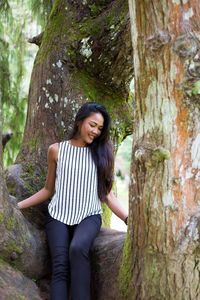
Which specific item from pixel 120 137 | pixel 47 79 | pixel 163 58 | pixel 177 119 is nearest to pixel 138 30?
pixel 163 58

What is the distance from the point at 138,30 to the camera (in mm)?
2305

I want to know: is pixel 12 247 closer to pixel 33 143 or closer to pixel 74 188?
pixel 74 188

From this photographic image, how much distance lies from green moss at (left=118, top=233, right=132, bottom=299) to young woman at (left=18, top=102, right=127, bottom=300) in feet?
0.94

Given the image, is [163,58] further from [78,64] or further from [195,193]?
[78,64]

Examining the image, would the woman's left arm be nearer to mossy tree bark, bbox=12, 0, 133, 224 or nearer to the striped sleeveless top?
the striped sleeveless top

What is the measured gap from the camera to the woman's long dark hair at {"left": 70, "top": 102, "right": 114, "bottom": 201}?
314 centimetres

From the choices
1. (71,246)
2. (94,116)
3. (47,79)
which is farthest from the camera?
(47,79)

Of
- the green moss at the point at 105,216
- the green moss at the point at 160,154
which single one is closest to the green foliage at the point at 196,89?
the green moss at the point at 160,154

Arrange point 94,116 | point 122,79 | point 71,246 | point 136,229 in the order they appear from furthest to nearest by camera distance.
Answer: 1. point 122,79
2. point 94,116
3. point 71,246
4. point 136,229

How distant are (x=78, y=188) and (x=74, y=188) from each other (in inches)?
1.0

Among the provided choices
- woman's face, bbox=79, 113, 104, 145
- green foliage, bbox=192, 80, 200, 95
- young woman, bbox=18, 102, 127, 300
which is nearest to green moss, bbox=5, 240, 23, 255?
young woman, bbox=18, 102, 127, 300

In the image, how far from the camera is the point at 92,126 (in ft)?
10.3

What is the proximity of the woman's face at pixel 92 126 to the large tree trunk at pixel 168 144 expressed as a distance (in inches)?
29.6

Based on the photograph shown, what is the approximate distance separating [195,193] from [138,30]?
31.4 inches
